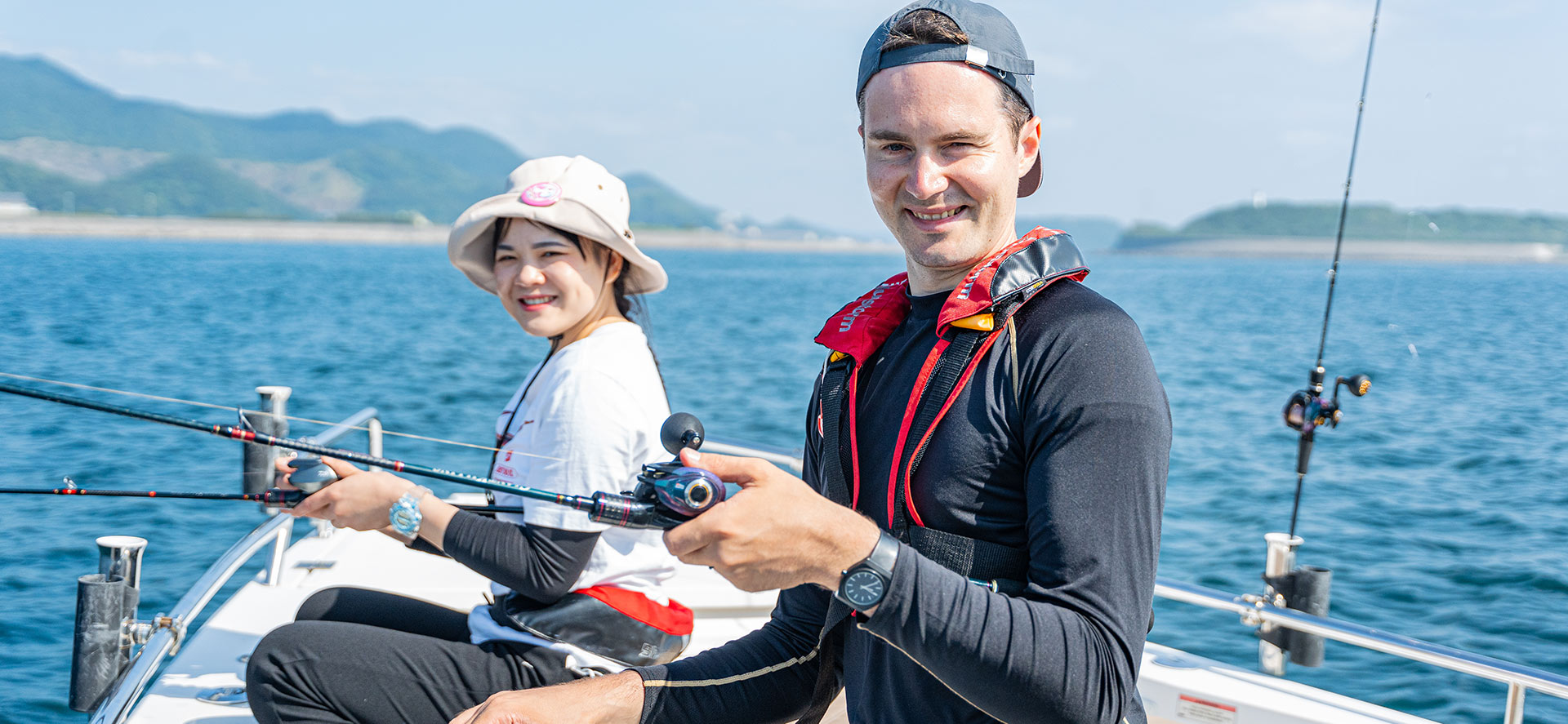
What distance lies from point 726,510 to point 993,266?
0.61 metres

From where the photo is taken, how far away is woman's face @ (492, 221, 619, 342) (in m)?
2.79

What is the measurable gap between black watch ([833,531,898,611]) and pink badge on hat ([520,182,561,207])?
5.59ft

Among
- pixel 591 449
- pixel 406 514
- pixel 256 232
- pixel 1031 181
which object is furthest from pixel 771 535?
pixel 256 232

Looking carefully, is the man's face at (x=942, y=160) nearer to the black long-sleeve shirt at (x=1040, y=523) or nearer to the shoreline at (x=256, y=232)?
the black long-sleeve shirt at (x=1040, y=523)

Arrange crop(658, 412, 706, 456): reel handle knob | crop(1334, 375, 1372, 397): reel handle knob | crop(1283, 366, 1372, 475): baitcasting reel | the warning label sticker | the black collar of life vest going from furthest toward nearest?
crop(1283, 366, 1372, 475): baitcasting reel → crop(1334, 375, 1372, 397): reel handle knob → the warning label sticker → crop(658, 412, 706, 456): reel handle knob → the black collar of life vest

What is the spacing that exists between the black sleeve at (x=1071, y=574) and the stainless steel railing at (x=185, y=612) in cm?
239

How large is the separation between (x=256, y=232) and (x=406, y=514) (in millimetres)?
140570

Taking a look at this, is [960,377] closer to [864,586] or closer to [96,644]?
[864,586]

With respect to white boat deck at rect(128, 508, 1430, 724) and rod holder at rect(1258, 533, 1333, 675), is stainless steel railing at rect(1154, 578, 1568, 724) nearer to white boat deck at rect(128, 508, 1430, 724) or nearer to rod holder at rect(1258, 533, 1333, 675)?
white boat deck at rect(128, 508, 1430, 724)

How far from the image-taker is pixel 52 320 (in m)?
27.3

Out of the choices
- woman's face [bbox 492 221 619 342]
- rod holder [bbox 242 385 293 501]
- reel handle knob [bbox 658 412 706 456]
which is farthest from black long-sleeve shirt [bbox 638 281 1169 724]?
rod holder [bbox 242 385 293 501]

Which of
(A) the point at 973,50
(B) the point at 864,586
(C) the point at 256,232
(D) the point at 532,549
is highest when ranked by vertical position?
(A) the point at 973,50

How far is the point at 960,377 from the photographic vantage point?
5.10 ft

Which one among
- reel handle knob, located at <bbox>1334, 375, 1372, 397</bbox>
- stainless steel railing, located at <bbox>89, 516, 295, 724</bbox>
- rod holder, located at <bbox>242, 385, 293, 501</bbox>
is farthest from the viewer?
reel handle knob, located at <bbox>1334, 375, 1372, 397</bbox>
